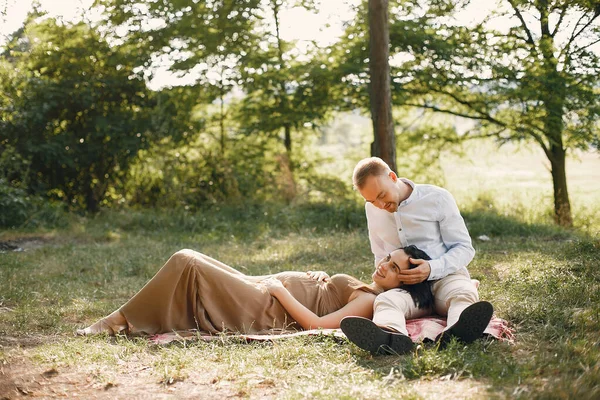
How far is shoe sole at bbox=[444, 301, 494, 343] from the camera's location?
3600mm

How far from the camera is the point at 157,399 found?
322 cm

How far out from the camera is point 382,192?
14.4ft

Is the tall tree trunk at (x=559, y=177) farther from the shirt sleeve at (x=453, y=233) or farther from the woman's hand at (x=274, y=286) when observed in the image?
the woman's hand at (x=274, y=286)

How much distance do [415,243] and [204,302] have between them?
5.10 ft

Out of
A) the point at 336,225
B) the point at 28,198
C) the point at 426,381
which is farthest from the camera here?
the point at 28,198

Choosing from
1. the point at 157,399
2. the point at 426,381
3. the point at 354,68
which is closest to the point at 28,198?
the point at 354,68

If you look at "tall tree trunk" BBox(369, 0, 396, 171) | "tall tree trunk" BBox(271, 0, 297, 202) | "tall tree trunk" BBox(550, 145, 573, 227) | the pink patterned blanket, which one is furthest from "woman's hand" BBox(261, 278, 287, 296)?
"tall tree trunk" BBox(550, 145, 573, 227)

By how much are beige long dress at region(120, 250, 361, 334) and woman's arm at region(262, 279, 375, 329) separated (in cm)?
7

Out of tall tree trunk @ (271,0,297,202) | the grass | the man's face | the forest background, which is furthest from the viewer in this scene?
tall tree trunk @ (271,0,297,202)

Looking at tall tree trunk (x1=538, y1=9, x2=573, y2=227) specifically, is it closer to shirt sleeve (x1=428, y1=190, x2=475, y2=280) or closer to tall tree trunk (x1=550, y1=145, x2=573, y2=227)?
tall tree trunk (x1=550, y1=145, x2=573, y2=227)

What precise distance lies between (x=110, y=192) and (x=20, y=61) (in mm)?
3003

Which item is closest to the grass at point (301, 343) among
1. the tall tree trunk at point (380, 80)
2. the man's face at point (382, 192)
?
the man's face at point (382, 192)

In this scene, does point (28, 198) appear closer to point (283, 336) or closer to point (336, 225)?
point (336, 225)

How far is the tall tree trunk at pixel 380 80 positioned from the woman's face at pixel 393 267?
5.16m
